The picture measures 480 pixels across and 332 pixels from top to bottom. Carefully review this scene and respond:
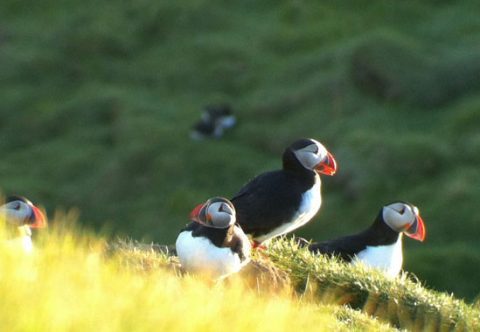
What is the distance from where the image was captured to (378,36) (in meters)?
40.4

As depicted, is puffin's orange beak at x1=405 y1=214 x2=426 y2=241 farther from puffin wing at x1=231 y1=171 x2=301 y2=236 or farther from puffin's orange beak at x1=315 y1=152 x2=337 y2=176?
puffin wing at x1=231 y1=171 x2=301 y2=236

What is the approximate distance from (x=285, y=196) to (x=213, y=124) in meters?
26.4

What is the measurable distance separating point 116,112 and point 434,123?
10.7m

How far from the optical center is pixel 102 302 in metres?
6.14

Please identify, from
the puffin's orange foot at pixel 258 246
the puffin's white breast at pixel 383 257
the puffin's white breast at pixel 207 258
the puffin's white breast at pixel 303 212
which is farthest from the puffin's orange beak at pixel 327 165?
the puffin's white breast at pixel 207 258

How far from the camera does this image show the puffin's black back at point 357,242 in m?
13.5

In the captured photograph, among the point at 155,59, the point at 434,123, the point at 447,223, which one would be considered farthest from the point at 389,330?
the point at 155,59

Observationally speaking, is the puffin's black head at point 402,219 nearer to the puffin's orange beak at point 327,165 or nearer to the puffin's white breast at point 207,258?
the puffin's orange beak at point 327,165

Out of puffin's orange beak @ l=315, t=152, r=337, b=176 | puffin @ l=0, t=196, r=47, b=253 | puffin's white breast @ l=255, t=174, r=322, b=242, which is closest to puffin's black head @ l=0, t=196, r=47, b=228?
puffin @ l=0, t=196, r=47, b=253

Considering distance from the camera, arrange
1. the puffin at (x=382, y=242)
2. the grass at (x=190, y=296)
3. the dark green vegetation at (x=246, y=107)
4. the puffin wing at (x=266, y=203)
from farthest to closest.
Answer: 1. the dark green vegetation at (x=246, y=107)
2. the puffin at (x=382, y=242)
3. the puffin wing at (x=266, y=203)
4. the grass at (x=190, y=296)

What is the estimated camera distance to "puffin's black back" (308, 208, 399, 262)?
1348 centimetres

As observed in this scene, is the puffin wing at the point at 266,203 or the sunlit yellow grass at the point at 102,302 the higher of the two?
the puffin wing at the point at 266,203

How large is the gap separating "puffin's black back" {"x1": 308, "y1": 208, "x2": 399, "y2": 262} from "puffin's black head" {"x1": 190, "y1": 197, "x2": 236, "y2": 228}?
263cm

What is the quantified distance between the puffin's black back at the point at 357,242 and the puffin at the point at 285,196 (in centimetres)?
42
